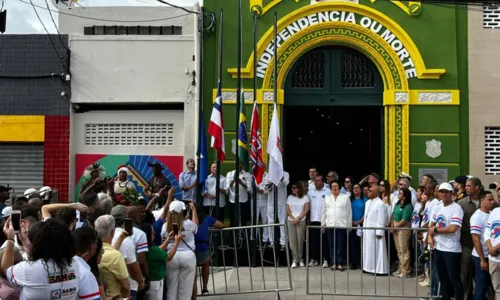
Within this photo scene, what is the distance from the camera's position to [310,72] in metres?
16.7

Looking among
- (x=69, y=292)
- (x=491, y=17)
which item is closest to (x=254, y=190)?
(x=491, y=17)

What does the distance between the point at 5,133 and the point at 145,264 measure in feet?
34.9

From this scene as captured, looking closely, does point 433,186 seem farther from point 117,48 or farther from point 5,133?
point 5,133

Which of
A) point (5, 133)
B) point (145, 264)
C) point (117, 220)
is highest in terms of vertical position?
point (5, 133)

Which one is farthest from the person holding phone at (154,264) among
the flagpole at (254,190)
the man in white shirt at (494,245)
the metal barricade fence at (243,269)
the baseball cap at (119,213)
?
the flagpole at (254,190)

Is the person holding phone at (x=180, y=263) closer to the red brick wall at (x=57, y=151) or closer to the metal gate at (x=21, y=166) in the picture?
the red brick wall at (x=57, y=151)

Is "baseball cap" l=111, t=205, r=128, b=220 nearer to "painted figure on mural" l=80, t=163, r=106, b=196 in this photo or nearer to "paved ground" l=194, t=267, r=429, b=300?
"paved ground" l=194, t=267, r=429, b=300

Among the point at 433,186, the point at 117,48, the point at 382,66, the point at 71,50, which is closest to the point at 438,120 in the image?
the point at 382,66

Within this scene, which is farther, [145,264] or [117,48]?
[117,48]

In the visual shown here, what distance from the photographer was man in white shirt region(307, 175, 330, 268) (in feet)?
45.7

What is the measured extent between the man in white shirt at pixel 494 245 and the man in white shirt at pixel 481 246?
23cm

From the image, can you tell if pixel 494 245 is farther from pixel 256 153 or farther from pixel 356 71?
pixel 356 71

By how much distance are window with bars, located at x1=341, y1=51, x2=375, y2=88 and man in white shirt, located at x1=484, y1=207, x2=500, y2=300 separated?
7.95 meters

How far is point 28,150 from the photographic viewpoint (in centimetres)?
1695
